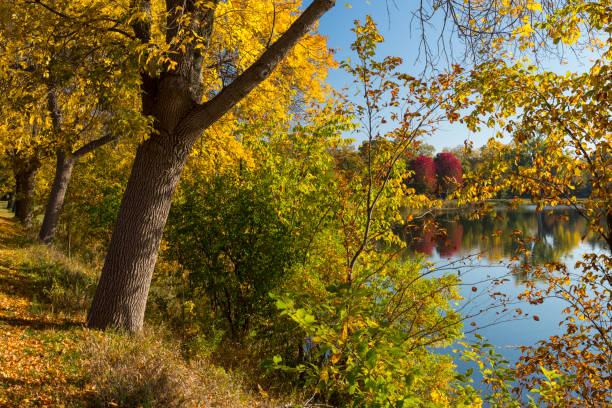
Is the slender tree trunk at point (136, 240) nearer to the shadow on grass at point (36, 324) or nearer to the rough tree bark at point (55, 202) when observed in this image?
the shadow on grass at point (36, 324)

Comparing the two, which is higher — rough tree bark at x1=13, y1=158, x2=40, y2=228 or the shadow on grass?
A: rough tree bark at x1=13, y1=158, x2=40, y2=228

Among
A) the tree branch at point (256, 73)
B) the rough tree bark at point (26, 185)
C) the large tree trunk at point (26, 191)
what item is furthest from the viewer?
the large tree trunk at point (26, 191)

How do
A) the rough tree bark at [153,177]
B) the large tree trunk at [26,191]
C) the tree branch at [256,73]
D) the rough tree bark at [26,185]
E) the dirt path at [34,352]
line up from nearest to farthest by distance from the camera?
1. the dirt path at [34,352]
2. the tree branch at [256,73]
3. the rough tree bark at [153,177]
4. the rough tree bark at [26,185]
5. the large tree trunk at [26,191]

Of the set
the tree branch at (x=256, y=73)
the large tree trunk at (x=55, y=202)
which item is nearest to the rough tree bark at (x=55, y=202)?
the large tree trunk at (x=55, y=202)

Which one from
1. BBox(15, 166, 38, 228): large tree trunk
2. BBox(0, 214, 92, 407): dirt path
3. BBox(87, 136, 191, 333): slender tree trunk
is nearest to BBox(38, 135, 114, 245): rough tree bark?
BBox(15, 166, 38, 228): large tree trunk

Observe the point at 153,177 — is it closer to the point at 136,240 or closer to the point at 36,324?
the point at 136,240

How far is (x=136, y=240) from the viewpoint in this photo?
416 cm

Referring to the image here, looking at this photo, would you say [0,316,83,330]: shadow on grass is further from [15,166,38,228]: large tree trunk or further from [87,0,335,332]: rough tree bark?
[15,166,38,228]: large tree trunk

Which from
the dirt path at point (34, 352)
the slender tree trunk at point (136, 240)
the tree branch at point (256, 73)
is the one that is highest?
the tree branch at point (256, 73)

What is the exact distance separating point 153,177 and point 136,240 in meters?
0.72

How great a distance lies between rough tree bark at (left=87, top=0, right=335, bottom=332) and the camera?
4.13 metres

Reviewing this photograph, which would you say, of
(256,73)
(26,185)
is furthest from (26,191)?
(256,73)

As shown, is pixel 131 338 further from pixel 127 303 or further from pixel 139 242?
pixel 139 242

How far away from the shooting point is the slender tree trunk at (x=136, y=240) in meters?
4.16
